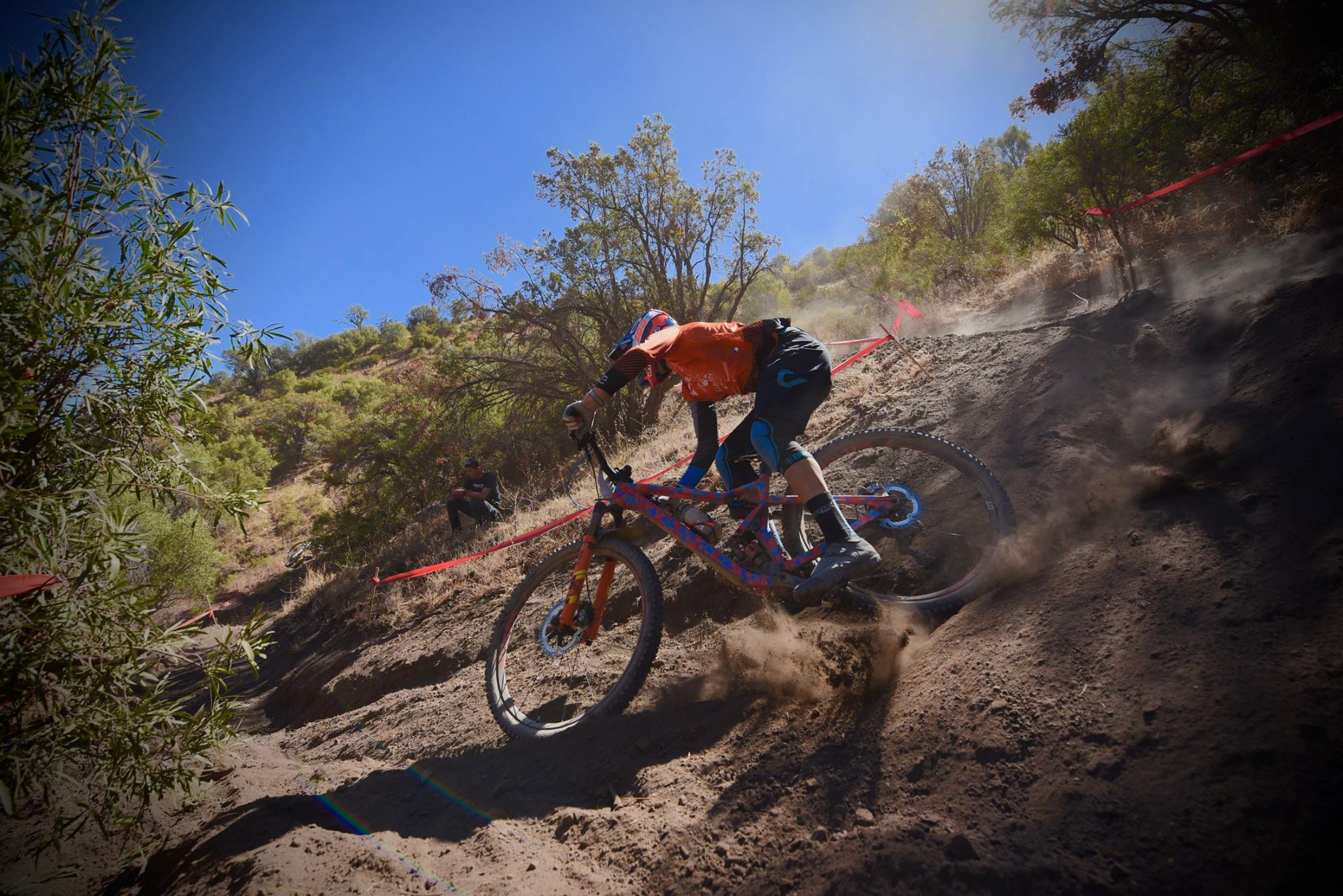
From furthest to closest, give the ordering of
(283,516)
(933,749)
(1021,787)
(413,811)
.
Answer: (283,516)
(413,811)
(933,749)
(1021,787)

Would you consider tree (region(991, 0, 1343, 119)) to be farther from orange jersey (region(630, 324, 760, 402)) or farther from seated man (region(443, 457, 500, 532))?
seated man (region(443, 457, 500, 532))

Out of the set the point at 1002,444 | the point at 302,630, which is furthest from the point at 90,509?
the point at 302,630

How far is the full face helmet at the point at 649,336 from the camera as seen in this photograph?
10.7 ft

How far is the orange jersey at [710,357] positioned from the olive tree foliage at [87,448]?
2476mm

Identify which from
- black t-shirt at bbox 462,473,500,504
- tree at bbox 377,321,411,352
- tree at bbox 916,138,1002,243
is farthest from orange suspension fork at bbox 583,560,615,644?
tree at bbox 377,321,411,352

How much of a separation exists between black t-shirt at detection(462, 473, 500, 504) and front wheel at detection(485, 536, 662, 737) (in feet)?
20.1

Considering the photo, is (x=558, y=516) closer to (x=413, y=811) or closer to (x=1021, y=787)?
(x=413, y=811)

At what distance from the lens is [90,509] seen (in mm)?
2412

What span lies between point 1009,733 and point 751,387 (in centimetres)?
213

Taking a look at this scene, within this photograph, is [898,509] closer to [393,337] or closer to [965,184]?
[965,184]

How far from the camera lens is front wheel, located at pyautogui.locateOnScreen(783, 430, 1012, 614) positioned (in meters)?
2.90

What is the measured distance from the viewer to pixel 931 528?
11.0 ft

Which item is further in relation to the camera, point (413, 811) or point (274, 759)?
point (274, 759)

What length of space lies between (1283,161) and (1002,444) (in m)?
8.19
